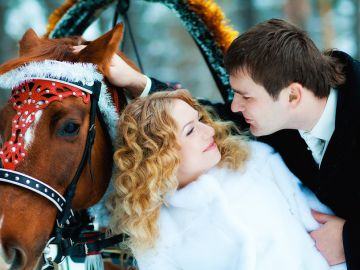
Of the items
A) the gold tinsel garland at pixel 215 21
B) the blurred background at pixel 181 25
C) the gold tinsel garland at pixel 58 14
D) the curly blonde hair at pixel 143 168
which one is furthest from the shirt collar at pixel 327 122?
the blurred background at pixel 181 25

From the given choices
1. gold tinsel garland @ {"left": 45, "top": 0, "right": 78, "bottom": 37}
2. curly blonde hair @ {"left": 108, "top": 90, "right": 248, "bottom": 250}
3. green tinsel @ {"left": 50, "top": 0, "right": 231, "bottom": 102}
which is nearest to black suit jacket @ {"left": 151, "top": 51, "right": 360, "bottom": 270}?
curly blonde hair @ {"left": 108, "top": 90, "right": 248, "bottom": 250}

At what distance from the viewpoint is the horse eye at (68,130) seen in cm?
164

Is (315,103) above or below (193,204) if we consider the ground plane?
above

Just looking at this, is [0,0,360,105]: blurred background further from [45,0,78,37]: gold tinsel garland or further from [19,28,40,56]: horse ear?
[19,28,40,56]: horse ear

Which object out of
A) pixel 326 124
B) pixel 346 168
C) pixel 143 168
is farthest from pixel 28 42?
pixel 346 168

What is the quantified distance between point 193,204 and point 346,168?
565 mm

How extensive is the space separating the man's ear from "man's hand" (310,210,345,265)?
0.47 metres

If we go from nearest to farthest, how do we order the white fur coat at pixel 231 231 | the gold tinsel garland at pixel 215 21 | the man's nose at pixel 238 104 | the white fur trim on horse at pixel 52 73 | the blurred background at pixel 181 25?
1. the white fur trim on horse at pixel 52 73
2. the white fur coat at pixel 231 231
3. the man's nose at pixel 238 104
4. the gold tinsel garland at pixel 215 21
5. the blurred background at pixel 181 25

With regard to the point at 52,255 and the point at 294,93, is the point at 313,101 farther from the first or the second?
the point at 52,255

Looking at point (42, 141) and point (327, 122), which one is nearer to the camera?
point (42, 141)

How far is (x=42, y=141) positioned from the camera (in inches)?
63.1

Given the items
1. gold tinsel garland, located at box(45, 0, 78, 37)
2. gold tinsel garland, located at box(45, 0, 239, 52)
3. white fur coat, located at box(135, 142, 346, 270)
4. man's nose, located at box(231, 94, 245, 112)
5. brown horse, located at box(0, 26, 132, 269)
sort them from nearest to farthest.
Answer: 1. brown horse, located at box(0, 26, 132, 269)
2. white fur coat, located at box(135, 142, 346, 270)
3. man's nose, located at box(231, 94, 245, 112)
4. gold tinsel garland, located at box(45, 0, 239, 52)
5. gold tinsel garland, located at box(45, 0, 78, 37)

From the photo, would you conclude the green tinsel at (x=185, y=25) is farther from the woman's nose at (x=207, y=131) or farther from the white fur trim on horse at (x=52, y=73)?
the white fur trim on horse at (x=52, y=73)

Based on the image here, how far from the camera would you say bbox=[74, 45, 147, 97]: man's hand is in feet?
6.13
